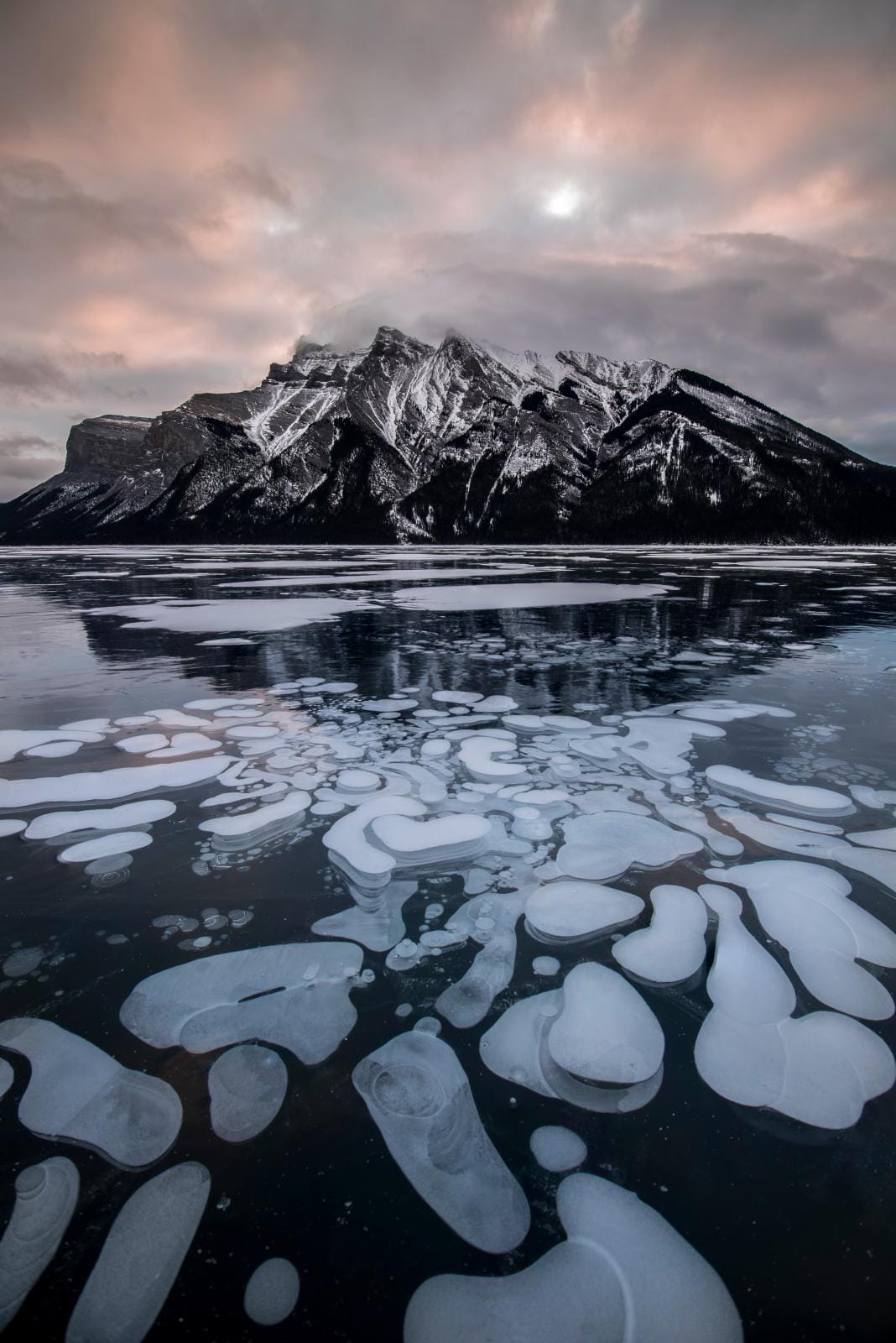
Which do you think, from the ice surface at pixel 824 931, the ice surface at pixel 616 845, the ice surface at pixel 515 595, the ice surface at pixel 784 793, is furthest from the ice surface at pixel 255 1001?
the ice surface at pixel 515 595

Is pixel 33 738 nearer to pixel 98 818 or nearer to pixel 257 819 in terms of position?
pixel 98 818

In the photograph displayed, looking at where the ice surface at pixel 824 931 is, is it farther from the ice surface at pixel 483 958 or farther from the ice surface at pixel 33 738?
the ice surface at pixel 33 738

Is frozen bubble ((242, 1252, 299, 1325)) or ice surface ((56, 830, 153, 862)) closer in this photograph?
frozen bubble ((242, 1252, 299, 1325))

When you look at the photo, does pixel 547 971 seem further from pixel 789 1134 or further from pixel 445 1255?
pixel 445 1255

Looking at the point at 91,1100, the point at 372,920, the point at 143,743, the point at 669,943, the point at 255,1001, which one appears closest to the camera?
the point at 91,1100

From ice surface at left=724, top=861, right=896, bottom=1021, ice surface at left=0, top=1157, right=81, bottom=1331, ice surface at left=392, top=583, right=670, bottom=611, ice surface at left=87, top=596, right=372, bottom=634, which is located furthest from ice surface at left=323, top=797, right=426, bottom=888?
ice surface at left=392, top=583, right=670, bottom=611

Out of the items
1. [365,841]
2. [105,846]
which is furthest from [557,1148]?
[105,846]

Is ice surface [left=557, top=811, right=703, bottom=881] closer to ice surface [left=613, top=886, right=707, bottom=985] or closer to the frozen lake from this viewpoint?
the frozen lake
